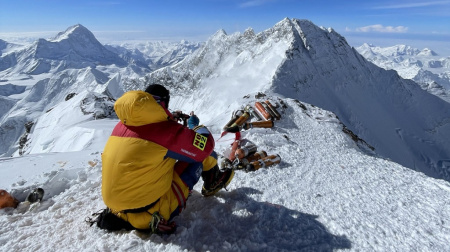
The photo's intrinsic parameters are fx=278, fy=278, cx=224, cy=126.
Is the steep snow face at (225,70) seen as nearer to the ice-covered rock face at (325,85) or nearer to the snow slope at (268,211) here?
the ice-covered rock face at (325,85)

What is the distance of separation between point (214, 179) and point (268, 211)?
1.24 m

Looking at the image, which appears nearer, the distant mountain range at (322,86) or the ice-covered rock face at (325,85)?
the distant mountain range at (322,86)

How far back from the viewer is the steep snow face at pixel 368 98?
75250 millimetres

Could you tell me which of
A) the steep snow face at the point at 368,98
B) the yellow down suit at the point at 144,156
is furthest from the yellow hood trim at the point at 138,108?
the steep snow face at the point at 368,98

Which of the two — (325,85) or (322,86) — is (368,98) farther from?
(322,86)

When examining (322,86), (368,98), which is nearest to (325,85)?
(322,86)

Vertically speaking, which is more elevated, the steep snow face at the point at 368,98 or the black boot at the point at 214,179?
the black boot at the point at 214,179

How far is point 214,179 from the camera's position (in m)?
5.46

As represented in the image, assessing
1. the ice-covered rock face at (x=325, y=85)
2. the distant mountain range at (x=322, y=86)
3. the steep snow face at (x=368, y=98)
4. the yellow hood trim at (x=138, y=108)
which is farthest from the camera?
the ice-covered rock face at (x=325, y=85)

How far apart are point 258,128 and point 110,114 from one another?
17.6 meters

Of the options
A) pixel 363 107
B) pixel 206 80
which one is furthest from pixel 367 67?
pixel 206 80

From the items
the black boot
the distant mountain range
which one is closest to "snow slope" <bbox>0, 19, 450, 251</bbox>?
the black boot

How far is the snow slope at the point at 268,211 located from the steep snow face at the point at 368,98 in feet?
201

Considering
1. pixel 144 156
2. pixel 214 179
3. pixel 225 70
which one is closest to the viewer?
pixel 144 156
